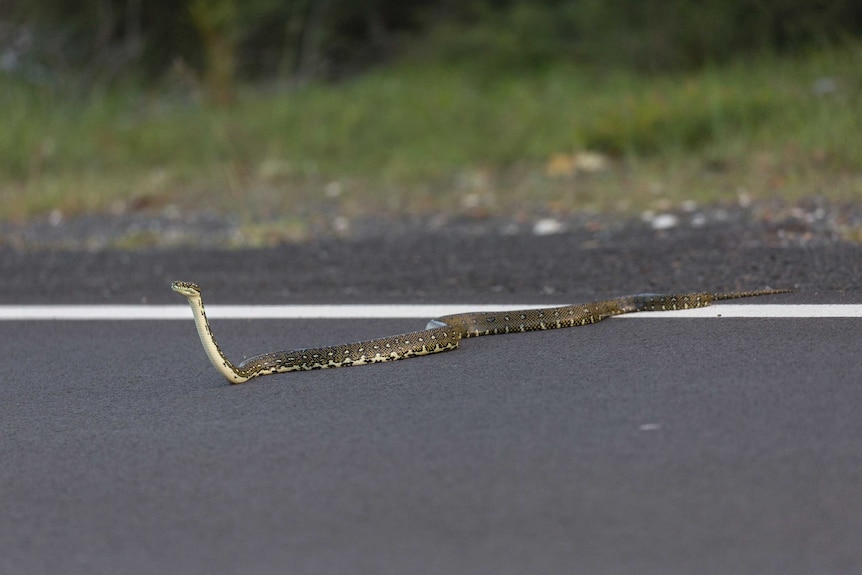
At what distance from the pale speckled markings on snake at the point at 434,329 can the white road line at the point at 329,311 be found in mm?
114

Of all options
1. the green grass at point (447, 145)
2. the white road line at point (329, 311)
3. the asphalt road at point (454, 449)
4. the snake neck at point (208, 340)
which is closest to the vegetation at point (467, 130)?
the green grass at point (447, 145)

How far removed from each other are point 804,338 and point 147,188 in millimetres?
8696

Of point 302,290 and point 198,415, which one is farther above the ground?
point 302,290

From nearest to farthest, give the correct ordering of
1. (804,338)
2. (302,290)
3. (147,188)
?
(804,338) → (302,290) → (147,188)

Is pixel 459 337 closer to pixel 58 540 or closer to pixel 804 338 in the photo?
pixel 804 338

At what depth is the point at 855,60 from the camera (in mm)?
13367

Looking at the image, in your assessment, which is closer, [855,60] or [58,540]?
[58,540]

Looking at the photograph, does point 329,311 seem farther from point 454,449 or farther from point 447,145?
point 447,145

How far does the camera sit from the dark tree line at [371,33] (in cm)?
1571

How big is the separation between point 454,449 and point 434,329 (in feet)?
5.59

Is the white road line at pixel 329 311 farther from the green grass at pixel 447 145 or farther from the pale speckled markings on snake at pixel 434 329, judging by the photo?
the green grass at pixel 447 145

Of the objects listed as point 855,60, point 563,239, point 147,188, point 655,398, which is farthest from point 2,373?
point 855,60

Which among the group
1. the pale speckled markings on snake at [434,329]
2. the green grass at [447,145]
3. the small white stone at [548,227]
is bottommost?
the pale speckled markings on snake at [434,329]

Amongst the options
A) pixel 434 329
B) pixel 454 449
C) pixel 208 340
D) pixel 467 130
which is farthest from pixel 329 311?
pixel 467 130
